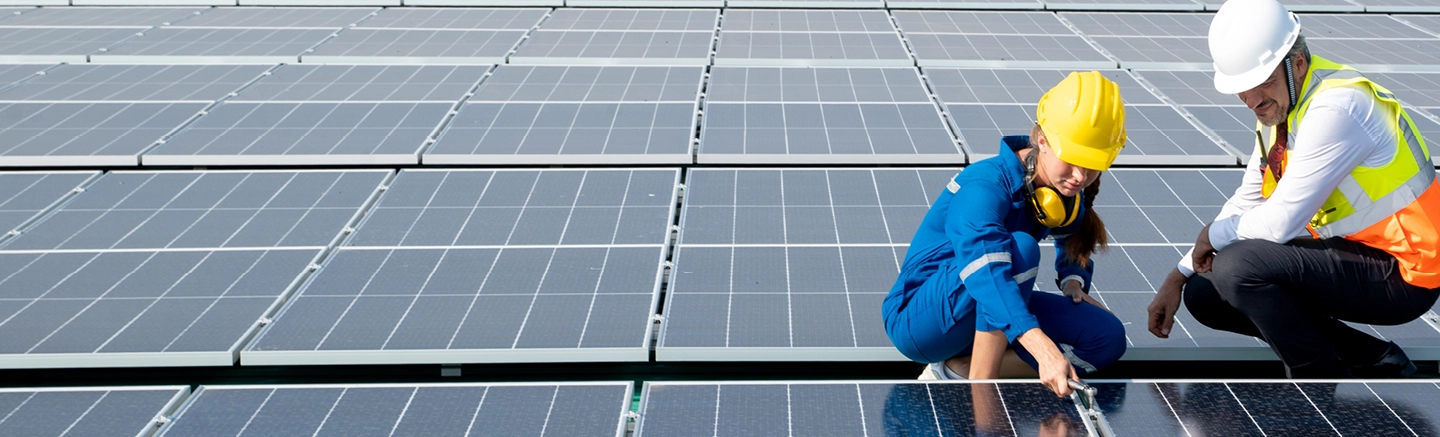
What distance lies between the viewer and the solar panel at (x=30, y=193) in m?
5.27

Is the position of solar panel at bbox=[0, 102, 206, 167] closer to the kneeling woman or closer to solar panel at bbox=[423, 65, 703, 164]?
solar panel at bbox=[423, 65, 703, 164]

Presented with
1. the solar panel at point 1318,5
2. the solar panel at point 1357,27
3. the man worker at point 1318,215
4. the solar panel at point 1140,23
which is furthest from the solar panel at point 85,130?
the solar panel at point 1318,5

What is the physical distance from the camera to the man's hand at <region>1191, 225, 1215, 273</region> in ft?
12.2

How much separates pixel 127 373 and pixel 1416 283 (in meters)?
4.43

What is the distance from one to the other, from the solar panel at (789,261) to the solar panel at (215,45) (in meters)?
5.26

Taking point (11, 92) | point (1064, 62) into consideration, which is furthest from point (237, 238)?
point (1064, 62)

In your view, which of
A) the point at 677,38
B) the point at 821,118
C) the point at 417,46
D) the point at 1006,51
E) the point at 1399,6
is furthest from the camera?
the point at 1399,6

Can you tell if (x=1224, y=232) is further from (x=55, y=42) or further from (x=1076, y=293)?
(x=55, y=42)

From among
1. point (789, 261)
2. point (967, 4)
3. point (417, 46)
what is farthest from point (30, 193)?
point (967, 4)

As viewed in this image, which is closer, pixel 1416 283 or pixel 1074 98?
pixel 1074 98

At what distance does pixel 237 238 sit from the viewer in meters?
4.98

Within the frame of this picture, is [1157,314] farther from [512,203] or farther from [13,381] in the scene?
[13,381]

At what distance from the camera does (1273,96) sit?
11.2ft

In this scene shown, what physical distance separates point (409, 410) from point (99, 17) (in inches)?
424
